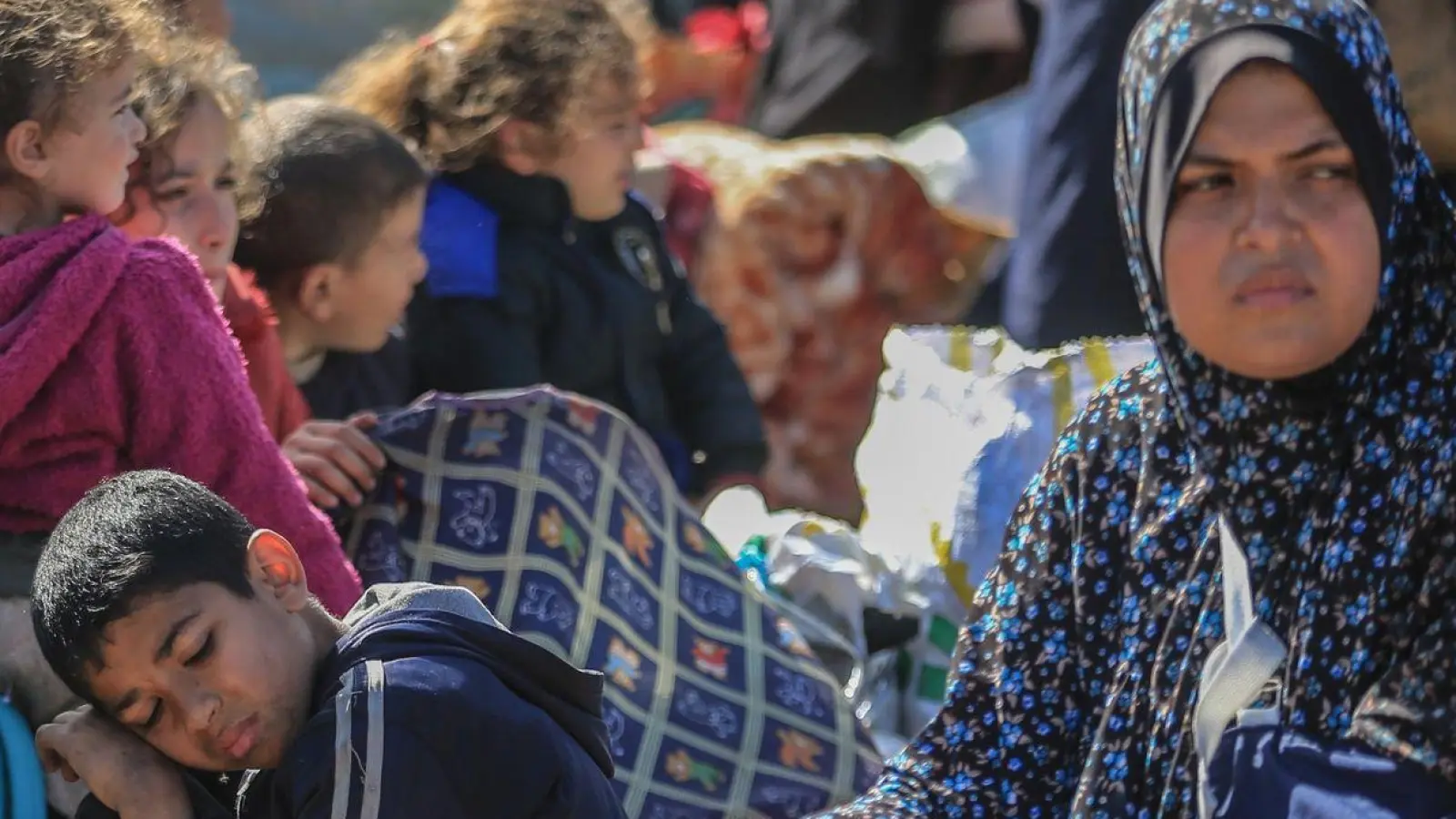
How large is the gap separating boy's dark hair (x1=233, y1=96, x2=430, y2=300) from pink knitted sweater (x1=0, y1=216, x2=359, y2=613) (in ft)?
2.59

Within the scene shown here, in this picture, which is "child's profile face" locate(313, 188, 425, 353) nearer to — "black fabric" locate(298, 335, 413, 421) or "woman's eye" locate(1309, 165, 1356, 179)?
"black fabric" locate(298, 335, 413, 421)

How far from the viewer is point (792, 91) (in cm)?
611

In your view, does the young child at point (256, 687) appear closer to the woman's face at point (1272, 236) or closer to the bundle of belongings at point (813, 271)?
the woman's face at point (1272, 236)

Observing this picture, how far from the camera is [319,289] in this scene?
11.3 ft

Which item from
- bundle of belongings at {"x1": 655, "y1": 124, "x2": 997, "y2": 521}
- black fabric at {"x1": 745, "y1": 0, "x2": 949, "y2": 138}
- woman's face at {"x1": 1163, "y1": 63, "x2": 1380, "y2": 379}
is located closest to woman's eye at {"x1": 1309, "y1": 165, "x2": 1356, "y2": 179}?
woman's face at {"x1": 1163, "y1": 63, "x2": 1380, "y2": 379}

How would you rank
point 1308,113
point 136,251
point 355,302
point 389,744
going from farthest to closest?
point 355,302, point 136,251, point 1308,113, point 389,744

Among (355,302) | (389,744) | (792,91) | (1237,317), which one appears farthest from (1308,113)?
(792,91)

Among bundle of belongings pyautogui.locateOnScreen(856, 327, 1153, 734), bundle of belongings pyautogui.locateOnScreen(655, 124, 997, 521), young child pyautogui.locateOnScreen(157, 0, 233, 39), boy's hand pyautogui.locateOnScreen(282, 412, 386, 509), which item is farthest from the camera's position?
bundle of belongings pyautogui.locateOnScreen(655, 124, 997, 521)

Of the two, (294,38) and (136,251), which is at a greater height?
(136,251)

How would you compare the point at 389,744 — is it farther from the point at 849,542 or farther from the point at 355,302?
the point at 849,542

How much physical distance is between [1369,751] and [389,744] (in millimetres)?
1024

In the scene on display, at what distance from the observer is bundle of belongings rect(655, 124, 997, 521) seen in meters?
5.46

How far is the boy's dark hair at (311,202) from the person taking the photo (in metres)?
3.42

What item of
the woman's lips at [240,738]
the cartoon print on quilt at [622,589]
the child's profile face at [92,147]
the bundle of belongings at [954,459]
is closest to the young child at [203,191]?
the cartoon print on quilt at [622,589]
